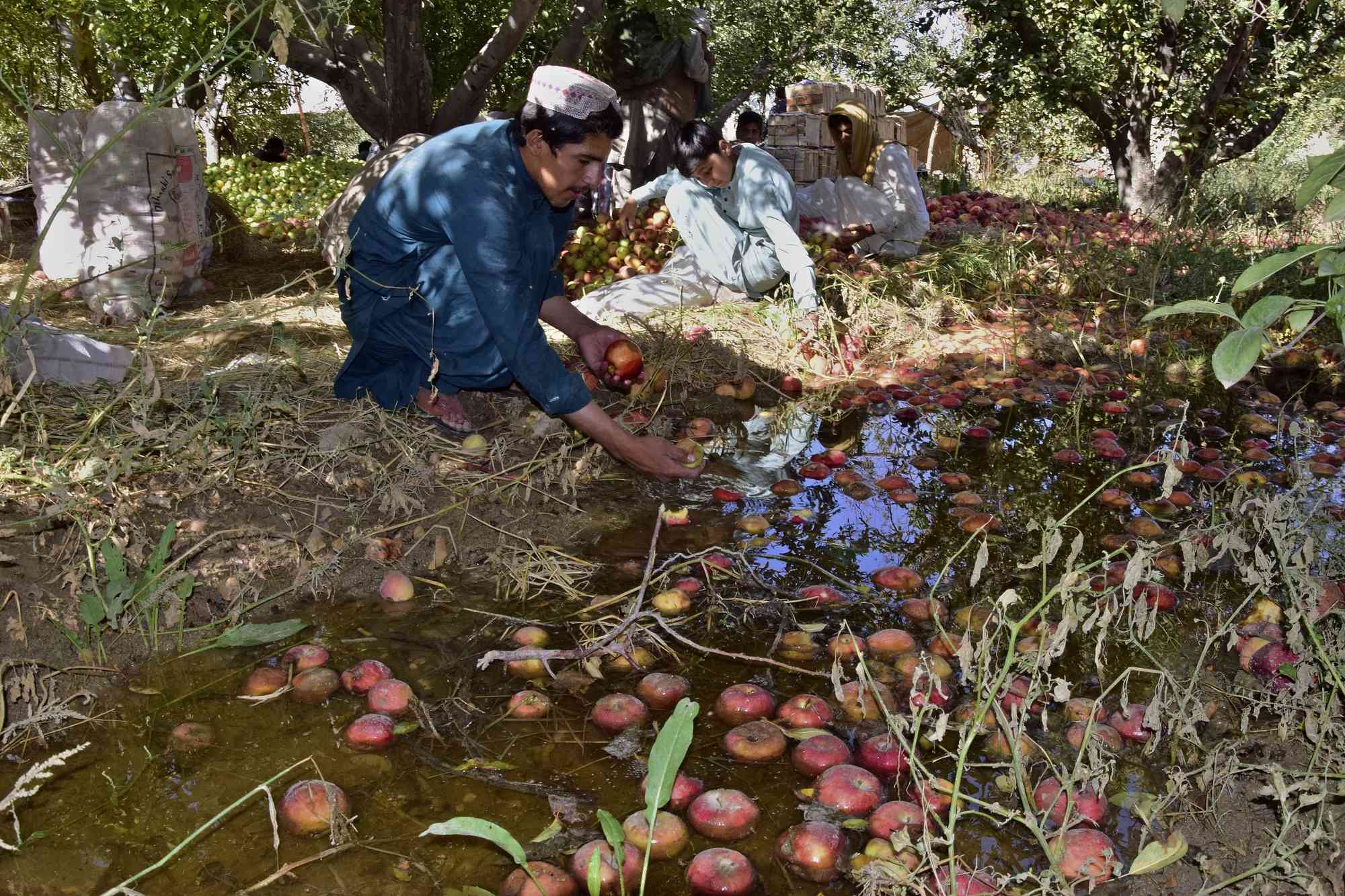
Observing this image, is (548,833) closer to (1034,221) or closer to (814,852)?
(814,852)

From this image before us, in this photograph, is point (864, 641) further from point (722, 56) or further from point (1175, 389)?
point (722, 56)

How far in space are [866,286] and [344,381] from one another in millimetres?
2884

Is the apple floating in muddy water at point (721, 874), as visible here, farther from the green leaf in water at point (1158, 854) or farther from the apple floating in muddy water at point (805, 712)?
the green leaf in water at point (1158, 854)

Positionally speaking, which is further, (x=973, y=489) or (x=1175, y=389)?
(x=1175, y=389)

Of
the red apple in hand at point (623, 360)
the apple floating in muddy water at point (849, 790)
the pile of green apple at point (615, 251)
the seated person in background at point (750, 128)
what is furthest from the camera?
the seated person in background at point (750, 128)

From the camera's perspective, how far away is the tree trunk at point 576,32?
809cm

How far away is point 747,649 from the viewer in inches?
85.0

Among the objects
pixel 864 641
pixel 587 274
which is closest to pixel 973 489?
pixel 864 641

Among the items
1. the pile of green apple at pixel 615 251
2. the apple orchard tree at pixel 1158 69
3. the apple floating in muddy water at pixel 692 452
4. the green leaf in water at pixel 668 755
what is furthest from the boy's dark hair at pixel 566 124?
the apple orchard tree at pixel 1158 69

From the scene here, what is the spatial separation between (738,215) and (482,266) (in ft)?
8.90

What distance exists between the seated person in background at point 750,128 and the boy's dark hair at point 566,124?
436 centimetres

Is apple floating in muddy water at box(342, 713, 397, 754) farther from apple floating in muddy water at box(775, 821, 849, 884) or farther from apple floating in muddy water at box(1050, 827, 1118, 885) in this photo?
apple floating in muddy water at box(1050, 827, 1118, 885)

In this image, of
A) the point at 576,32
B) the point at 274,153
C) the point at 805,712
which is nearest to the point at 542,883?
the point at 805,712

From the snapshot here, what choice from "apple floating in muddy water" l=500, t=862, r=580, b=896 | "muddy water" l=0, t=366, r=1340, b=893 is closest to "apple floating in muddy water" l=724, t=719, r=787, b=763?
"muddy water" l=0, t=366, r=1340, b=893
